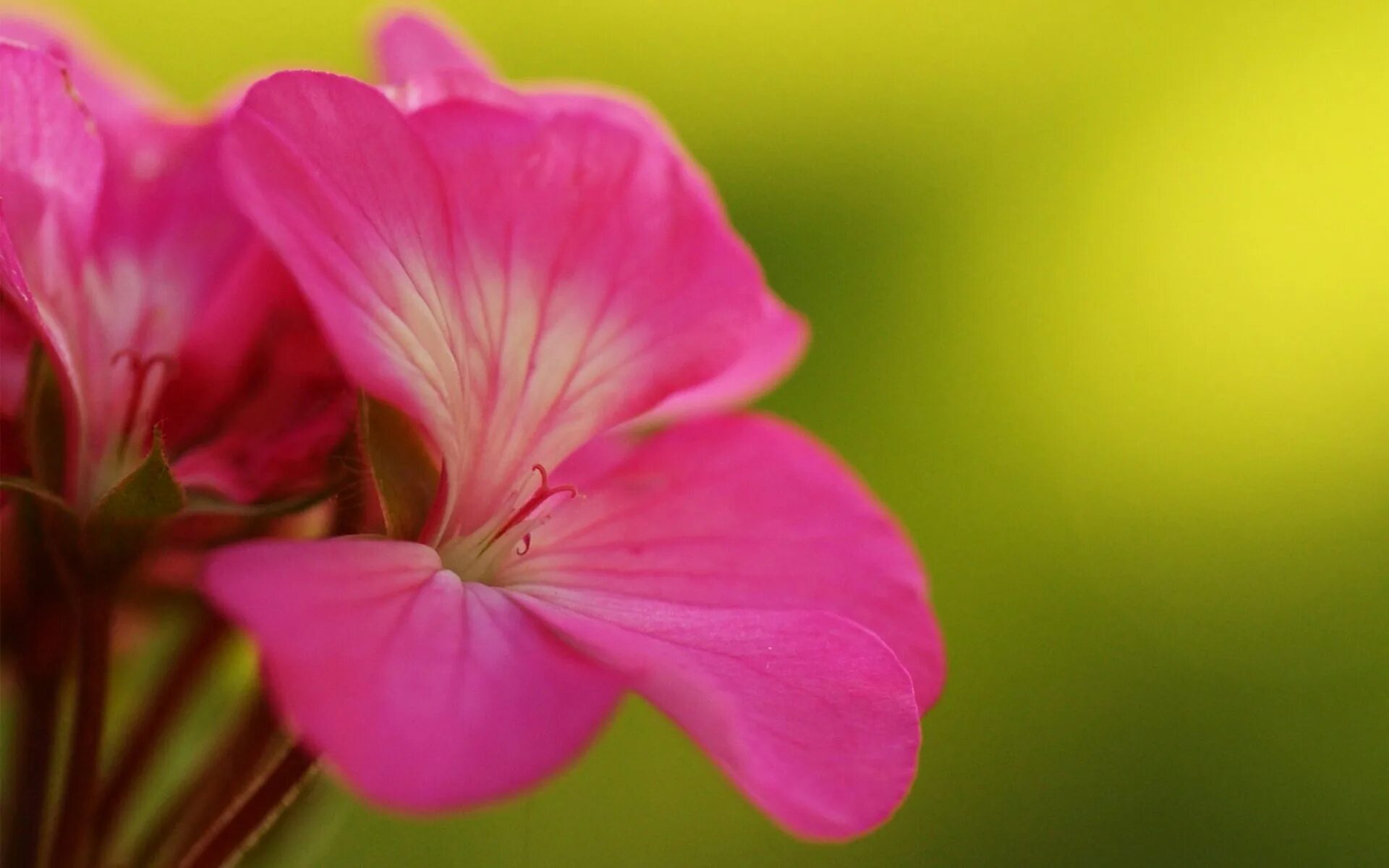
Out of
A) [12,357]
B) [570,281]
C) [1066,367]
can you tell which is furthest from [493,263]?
[1066,367]

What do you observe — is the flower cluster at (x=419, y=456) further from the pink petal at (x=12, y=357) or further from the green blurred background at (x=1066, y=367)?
the green blurred background at (x=1066, y=367)

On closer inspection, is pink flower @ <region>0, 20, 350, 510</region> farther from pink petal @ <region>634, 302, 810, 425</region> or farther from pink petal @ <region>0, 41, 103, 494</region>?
pink petal @ <region>634, 302, 810, 425</region>

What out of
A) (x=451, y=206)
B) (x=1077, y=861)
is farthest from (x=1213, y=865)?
(x=451, y=206)

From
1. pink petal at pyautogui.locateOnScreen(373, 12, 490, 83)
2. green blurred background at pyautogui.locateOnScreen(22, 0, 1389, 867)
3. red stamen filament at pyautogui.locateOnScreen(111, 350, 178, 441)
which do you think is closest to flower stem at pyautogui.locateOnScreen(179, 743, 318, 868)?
red stamen filament at pyautogui.locateOnScreen(111, 350, 178, 441)

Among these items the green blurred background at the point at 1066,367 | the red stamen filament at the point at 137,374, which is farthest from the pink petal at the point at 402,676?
the green blurred background at the point at 1066,367

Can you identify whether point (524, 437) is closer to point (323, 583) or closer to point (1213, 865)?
point (323, 583)

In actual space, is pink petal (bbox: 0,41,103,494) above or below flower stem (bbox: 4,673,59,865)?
above
